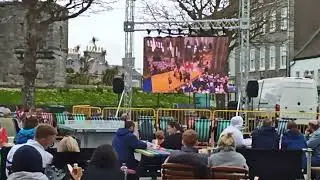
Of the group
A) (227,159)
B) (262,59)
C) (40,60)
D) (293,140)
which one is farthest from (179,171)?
(40,60)

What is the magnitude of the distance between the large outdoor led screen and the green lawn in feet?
67.8

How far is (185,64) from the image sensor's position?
103ft

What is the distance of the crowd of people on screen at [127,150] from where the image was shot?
25.7 feet

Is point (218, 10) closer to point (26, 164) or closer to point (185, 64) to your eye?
point (185, 64)

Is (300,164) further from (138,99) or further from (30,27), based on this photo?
(138,99)

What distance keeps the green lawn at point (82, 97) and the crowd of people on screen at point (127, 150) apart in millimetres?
37826

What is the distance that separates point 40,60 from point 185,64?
Result: 47677mm

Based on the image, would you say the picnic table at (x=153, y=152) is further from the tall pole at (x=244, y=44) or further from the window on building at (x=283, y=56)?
the window on building at (x=283, y=56)

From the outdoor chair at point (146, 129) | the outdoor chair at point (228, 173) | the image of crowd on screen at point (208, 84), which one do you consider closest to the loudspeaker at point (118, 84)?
the image of crowd on screen at point (208, 84)

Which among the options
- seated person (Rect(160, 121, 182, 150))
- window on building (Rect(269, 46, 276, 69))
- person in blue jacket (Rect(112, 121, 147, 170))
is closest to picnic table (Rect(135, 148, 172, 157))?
person in blue jacket (Rect(112, 121, 147, 170))

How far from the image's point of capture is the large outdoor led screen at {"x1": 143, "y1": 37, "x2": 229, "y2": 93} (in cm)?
3098

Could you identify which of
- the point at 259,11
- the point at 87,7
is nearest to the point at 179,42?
the point at 87,7

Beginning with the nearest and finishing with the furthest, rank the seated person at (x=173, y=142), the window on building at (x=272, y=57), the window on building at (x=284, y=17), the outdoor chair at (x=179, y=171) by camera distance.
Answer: the outdoor chair at (x=179, y=171) < the seated person at (x=173, y=142) < the window on building at (x=284, y=17) < the window on building at (x=272, y=57)

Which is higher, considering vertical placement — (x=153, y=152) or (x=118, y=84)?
(x=118, y=84)
